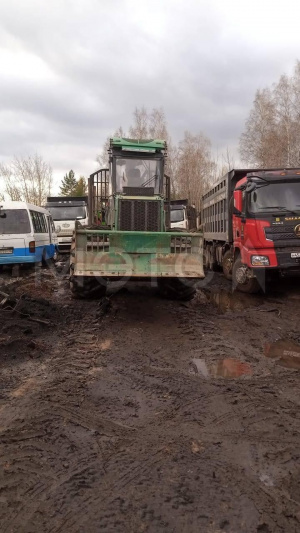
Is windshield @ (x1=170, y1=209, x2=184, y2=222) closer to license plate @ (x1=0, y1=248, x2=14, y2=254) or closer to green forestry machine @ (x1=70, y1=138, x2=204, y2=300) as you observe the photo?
license plate @ (x1=0, y1=248, x2=14, y2=254)

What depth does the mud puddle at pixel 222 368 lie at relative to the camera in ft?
15.9

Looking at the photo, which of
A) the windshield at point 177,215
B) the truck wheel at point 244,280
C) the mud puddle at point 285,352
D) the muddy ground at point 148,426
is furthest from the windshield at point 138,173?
the windshield at point 177,215

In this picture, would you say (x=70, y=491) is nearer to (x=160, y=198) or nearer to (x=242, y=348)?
(x=242, y=348)

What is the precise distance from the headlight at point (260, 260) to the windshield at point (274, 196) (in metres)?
0.97

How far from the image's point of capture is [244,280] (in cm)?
981

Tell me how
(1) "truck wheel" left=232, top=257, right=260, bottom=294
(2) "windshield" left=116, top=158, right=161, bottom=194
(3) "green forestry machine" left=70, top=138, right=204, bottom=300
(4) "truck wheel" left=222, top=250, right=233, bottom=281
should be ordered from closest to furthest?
(3) "green forestry machine" left=70, top=138, right=204, bottom=300
(2) "windshield" left=116, top=158, right=161, bottom=194
(1) "truck wheel" left=232, top=257, right=260, bottom=294
(4) "truck wheel" left=222, top=250, right=233, bottom=281

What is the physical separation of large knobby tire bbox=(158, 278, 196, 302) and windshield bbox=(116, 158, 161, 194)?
1.99m

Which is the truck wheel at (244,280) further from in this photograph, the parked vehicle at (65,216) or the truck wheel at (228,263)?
the parked vehicle at (65,216)

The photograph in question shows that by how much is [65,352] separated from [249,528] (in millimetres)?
3577

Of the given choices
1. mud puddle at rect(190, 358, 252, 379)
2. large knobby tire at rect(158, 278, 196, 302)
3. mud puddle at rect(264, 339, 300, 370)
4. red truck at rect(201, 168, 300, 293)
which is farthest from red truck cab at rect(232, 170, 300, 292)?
mud puddle at rect(190, 358, 252, 379)

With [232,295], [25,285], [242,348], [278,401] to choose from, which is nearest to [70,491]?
[278,401]

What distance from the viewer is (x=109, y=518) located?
240cm

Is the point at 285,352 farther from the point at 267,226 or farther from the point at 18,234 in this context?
the point at 18,234

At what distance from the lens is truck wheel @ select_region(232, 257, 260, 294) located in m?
9.71
